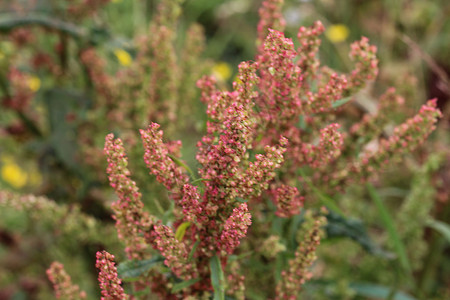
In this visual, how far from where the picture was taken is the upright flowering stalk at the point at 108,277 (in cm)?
55

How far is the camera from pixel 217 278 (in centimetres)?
63

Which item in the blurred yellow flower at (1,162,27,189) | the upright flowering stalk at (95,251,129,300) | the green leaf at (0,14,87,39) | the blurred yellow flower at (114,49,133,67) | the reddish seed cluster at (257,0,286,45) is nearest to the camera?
the upright flowering stalk at (95,251,129,300)

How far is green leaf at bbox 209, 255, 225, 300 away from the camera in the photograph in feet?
2.04

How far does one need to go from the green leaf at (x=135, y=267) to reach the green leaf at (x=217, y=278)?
0.30 feet

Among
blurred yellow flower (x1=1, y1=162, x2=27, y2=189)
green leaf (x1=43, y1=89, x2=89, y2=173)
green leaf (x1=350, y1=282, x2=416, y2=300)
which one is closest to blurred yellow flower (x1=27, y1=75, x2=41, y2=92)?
green leaf (x1=43, y1=89, x2=89, y2=173)

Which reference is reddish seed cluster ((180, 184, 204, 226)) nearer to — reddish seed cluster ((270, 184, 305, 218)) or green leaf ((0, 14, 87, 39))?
reddish seed cluster ((270, 184, 305, 218))

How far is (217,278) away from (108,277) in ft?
0.51

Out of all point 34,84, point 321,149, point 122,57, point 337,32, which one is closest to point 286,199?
point 321,149

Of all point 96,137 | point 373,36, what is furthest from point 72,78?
point 373,36

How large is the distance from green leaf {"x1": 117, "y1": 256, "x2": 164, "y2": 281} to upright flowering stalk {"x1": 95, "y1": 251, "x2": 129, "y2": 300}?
0.10 meters

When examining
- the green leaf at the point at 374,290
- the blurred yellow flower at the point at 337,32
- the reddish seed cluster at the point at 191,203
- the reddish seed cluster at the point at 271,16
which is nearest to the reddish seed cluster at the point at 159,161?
the reddish seed cluster at the point at 191,203

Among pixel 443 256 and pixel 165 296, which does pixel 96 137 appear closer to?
pixel 165 296

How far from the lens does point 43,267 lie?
58.9 inches

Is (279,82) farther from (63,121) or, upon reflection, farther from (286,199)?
(63,121)
